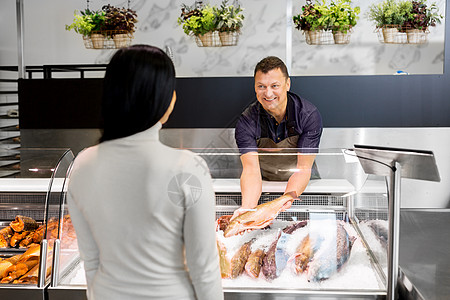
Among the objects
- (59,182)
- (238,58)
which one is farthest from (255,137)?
(238,58)

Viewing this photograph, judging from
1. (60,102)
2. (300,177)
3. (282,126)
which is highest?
(60,102)

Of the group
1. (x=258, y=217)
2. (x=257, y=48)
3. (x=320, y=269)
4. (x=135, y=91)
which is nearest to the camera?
(x=135, y=91)

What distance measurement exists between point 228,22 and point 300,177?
89.8 inches

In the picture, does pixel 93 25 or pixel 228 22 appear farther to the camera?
pixel 93 25

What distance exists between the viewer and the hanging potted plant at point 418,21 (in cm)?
377

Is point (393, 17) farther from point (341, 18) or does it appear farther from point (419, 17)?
point (341, 18)

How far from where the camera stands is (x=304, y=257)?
1789 mm

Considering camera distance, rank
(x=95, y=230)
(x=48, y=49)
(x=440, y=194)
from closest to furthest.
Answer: (x=95, y=230) → (x=440, y=194) → (x=48, y=49)

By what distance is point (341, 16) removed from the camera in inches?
148

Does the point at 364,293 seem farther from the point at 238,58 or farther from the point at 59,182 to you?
the point at 238,58

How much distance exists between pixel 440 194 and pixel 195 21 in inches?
106

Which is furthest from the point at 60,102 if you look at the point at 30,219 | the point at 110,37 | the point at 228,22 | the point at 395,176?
the point at 395,176

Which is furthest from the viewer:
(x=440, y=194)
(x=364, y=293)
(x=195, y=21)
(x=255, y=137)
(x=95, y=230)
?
(x=440, y=194)

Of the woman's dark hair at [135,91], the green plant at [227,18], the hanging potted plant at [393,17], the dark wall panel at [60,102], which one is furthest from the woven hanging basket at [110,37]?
the woman's dark hair at [135,91]
